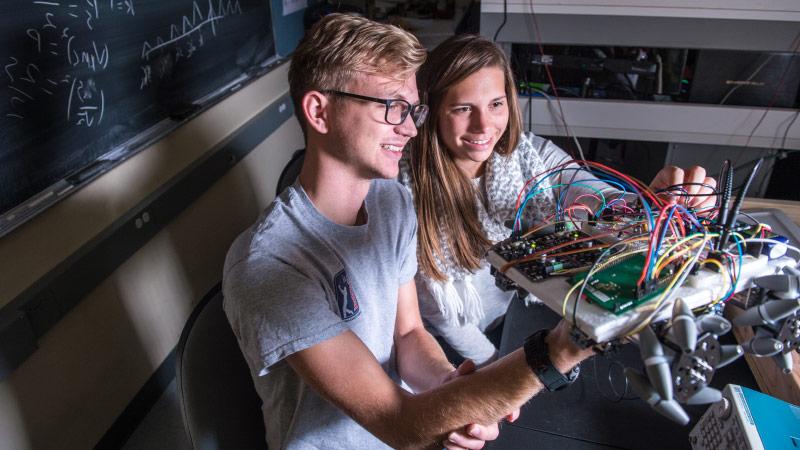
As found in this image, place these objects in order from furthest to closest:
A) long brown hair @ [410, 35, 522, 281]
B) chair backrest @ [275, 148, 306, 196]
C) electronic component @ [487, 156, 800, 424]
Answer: chair backrest @ [275, 148, 306, 196], long brown hair @ [410, 35, 522, 281], electronic component @ [487, 156, 800, 424]

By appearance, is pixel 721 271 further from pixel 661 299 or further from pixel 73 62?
pixel 73 62

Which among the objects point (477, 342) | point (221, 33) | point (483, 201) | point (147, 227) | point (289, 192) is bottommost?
point (477, 342)

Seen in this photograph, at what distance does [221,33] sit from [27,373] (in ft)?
4.44

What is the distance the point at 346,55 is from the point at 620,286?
65cm

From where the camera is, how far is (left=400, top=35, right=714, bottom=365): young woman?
4.24 feet

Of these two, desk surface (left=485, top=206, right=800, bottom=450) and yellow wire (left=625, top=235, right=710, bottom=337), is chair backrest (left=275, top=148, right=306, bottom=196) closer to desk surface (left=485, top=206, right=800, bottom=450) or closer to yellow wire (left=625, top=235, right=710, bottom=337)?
desk surface (left=485, top=206, right=800, bottom=450)

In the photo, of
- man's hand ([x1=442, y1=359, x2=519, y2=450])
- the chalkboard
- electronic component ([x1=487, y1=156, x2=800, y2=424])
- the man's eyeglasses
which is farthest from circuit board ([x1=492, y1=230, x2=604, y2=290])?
the chalkboard

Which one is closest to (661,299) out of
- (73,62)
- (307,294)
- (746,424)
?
(746,424)

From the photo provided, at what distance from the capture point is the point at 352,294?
3.22 ft

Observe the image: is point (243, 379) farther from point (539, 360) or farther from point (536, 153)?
point (536, 153)

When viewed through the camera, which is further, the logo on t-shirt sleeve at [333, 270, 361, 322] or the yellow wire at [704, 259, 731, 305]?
the logo on t-shirt sleeve at [333, 270, 361, 322]

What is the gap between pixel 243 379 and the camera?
96cm

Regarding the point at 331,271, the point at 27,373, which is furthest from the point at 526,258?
the point at 27,373

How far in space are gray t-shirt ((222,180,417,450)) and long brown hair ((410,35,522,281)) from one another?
0.42ft
